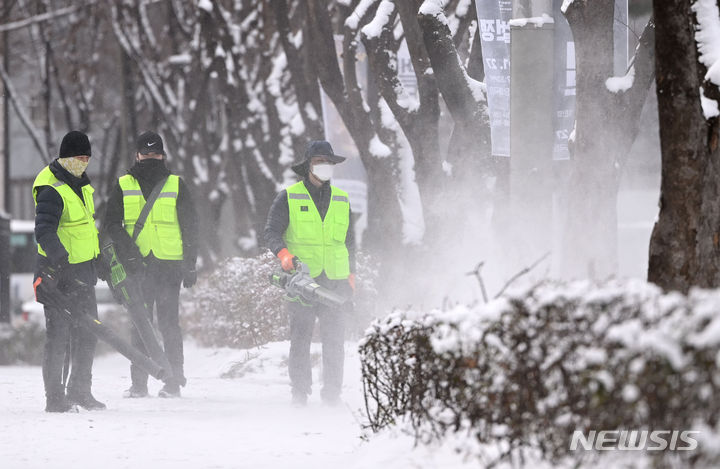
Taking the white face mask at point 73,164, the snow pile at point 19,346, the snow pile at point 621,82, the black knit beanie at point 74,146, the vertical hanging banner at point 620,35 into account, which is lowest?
the snow pile at point 19,346

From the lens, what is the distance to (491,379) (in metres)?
5.16

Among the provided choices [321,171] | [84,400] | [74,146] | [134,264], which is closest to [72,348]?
[84,400]

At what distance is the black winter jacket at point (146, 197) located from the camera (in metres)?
10.2

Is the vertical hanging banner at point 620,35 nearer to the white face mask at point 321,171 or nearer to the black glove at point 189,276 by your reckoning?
the white face mask at point 321,171

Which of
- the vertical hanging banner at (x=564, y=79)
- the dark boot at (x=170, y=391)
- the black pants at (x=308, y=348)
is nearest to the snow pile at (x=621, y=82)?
the vertical hanging banner at (x=564, y=79)

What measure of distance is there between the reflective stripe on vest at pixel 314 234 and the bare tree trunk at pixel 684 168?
3626mm

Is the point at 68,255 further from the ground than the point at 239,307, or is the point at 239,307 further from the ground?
the point at 68,255

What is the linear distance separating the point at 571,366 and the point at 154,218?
5929 mm

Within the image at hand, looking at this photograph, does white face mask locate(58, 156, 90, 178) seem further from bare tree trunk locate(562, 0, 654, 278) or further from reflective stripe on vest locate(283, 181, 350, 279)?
bare tree trunk locate(562, 0, 654, 278)

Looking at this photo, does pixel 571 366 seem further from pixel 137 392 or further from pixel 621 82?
pixel 621 82

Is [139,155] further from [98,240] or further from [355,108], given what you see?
[355,108]

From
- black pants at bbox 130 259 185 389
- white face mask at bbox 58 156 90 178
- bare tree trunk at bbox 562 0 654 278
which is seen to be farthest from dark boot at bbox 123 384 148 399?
bare tree trunk at bbox 562 0 654 278

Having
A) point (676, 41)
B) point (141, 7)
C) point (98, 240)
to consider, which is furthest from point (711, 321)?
point (141, 7)

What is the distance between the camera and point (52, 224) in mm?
9133
